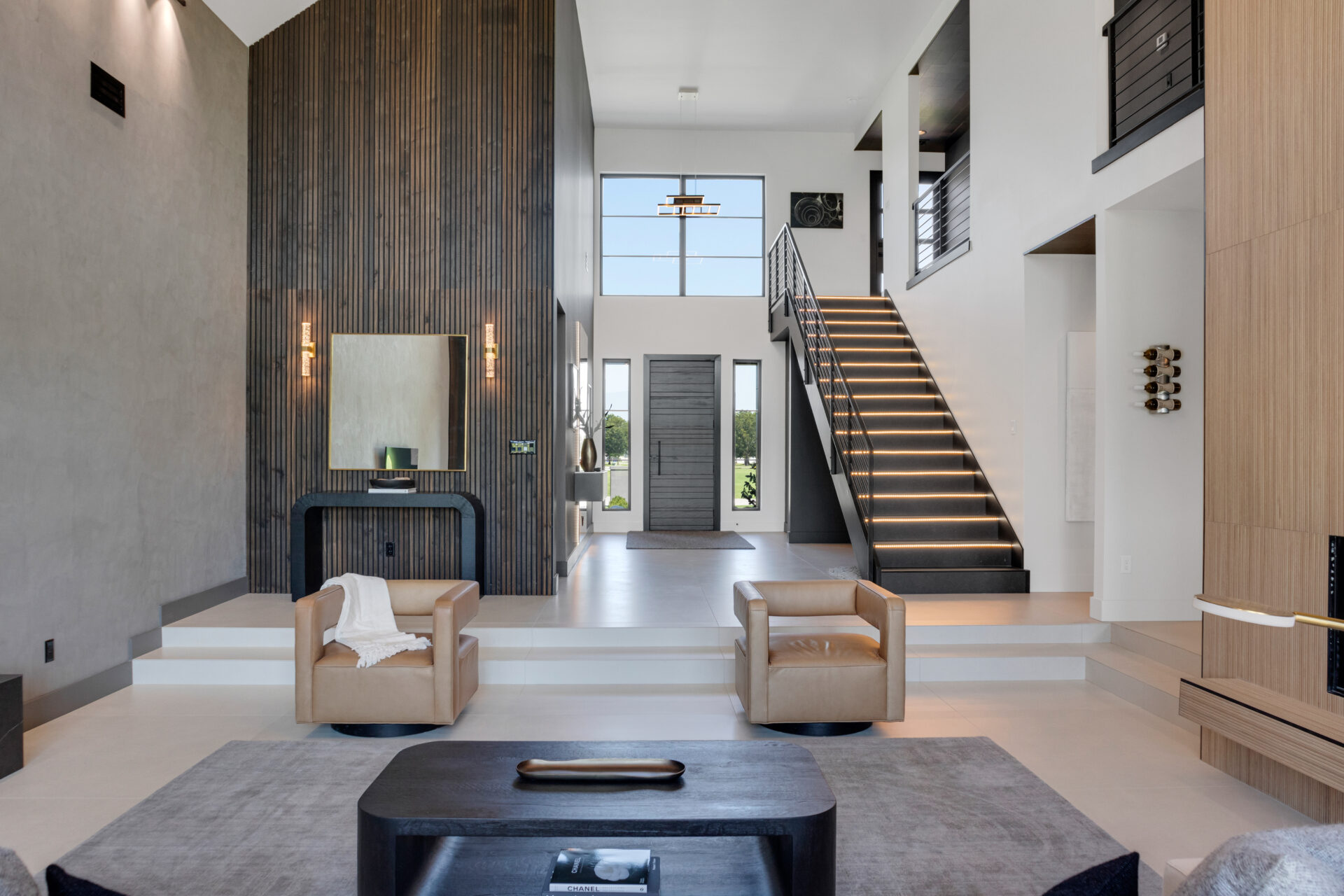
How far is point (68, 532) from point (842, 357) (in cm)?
733

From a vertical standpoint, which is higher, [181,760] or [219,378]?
[219,378]

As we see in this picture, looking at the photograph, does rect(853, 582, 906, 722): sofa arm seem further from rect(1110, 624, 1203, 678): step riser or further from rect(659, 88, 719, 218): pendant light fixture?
rect(659, 88, 719, 218): pendant light fixture

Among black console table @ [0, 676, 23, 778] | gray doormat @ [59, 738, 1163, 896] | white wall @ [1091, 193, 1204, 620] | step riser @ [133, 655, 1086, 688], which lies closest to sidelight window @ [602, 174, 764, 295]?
white wall @ [1091, 193, 1204, 620]

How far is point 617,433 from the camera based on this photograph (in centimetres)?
1140

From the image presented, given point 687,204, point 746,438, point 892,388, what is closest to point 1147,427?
point 892,388

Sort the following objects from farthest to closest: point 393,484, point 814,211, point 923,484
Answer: point 814,211 → point 923,484 → point 393,484

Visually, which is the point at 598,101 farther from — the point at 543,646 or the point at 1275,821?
the point at 1275,821

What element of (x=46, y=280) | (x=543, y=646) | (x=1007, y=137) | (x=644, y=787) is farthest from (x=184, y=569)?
(x=1007, y=137)

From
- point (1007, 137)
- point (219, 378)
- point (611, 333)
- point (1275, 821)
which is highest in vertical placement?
point (1007, 137)

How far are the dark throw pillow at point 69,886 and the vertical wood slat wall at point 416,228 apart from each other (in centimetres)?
519

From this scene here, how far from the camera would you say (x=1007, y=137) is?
703 centimetres

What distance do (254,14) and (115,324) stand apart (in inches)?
116

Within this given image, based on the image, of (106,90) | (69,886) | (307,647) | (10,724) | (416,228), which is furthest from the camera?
(416,228)

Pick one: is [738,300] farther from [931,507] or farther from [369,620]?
[369,620]
